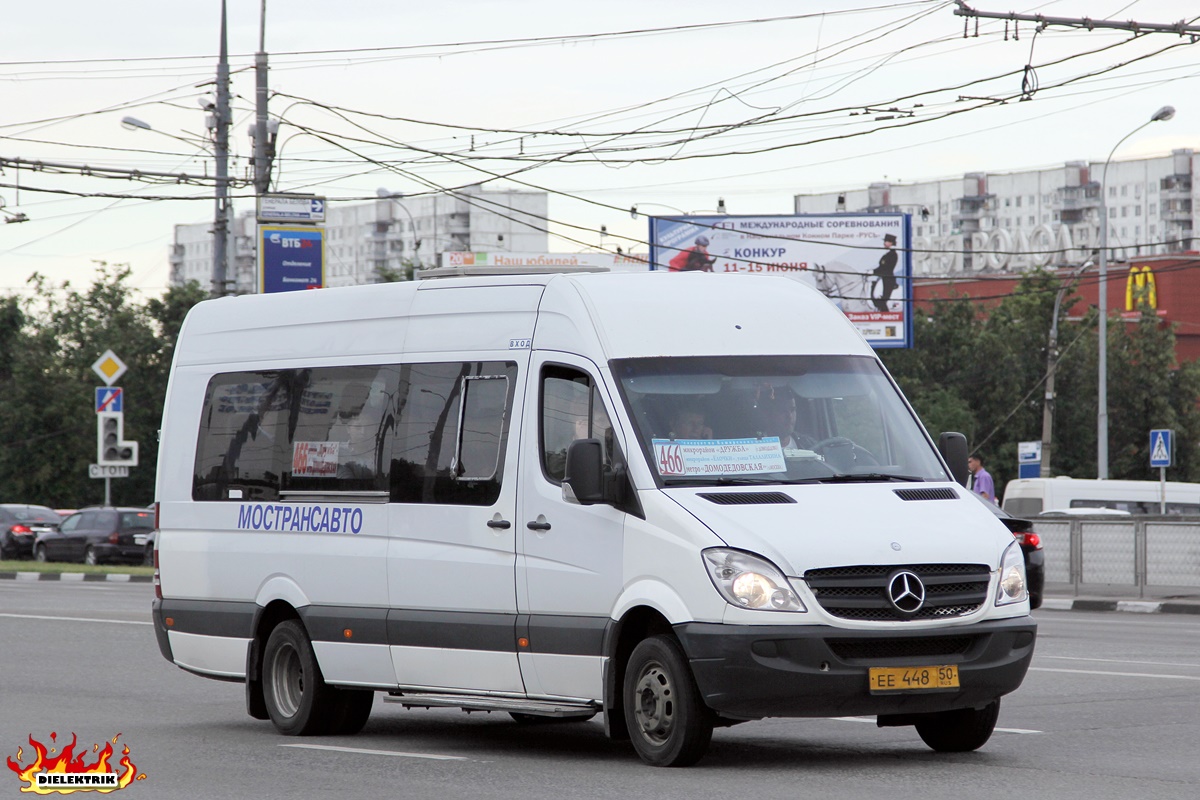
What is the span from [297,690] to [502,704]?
1922mm

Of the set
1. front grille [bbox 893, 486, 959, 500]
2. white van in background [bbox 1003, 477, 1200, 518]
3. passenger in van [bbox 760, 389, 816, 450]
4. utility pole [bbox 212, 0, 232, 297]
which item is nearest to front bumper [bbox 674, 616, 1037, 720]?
front grille [bbox 893, 486, 959, 500]

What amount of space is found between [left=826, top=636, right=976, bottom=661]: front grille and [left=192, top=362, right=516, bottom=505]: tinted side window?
87.9 inches

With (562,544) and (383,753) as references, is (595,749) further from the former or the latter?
(562,544)

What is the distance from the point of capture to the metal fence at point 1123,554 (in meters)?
25.7

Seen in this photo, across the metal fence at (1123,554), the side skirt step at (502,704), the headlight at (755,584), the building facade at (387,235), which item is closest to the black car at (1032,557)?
the metal fence at (1123,554)

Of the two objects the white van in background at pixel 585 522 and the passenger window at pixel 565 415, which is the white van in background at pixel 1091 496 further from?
the passenger window at pixel 565 415

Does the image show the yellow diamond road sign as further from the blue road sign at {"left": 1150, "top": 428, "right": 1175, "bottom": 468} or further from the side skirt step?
the side skirt step

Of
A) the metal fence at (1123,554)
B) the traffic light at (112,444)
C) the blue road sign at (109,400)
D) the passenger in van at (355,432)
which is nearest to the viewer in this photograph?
the passenger in van at (355,432)

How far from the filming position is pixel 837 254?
45.0 m

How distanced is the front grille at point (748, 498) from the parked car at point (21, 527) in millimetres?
37620

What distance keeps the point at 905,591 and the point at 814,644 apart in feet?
1.59

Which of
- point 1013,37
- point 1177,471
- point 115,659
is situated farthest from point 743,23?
point 1177,471

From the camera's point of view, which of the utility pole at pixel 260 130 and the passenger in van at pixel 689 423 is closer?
the passenger in van at pixel 689 423

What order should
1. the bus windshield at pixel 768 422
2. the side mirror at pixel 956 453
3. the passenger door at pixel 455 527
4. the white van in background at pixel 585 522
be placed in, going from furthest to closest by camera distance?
the side mirror at pixel 956 453 → the passenger door at pixel 455 527 → the bus windshield at pixel 768 422 → the white van in background at pixel 585 522
